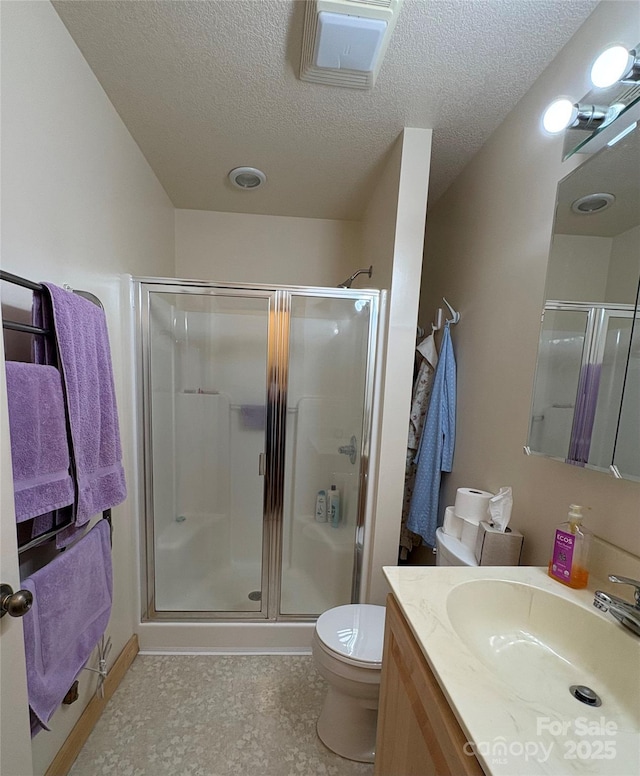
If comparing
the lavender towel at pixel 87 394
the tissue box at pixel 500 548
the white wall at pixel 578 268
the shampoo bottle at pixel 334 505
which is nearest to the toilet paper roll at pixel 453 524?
the tissue box at pixel 500 548

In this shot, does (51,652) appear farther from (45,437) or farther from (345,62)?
(345,62)

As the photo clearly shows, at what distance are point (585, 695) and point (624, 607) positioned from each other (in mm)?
191

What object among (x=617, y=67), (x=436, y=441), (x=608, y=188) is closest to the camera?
(x=617, y=67)

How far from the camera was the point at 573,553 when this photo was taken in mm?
880

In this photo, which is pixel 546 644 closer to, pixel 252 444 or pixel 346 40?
pixel 252 444

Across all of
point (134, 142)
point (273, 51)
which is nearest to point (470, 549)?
point (273, 51)

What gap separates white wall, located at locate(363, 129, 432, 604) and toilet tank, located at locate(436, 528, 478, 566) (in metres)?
0.34

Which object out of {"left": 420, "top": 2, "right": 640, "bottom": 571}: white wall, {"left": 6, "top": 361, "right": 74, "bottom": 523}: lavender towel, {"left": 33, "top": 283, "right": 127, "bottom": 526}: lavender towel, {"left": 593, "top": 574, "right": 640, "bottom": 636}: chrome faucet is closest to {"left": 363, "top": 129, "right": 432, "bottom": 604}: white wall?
{"left": 420, "top": 2, "right": 640, "bottom": 571}: white wall

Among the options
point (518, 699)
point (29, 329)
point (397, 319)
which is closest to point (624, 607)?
point (518, 699)

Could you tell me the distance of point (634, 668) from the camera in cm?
66

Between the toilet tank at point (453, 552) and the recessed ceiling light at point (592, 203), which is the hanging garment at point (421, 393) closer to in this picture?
the toilet tank at point (453, 552)

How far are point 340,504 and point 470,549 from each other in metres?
0.88

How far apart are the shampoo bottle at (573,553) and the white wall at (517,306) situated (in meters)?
0.07

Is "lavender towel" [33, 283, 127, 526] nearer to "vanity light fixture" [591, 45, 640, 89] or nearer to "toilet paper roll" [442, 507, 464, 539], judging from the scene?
"toilet paper roll" [442, 507, 464, 539]
